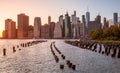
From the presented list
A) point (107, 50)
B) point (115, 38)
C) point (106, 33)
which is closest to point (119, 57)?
point (107, 50)

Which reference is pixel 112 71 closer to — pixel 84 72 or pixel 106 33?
pixel 84 72

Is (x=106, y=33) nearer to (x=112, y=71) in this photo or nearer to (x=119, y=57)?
(x=119, y=57)

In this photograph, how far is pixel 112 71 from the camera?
5081cm

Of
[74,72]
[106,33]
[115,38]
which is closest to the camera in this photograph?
[74,72]

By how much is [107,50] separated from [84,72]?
138 ft

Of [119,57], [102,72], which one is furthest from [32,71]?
[119,57]

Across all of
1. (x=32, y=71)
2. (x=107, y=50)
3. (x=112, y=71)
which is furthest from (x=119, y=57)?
(x=32, y=71)

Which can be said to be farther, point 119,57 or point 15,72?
point 119,57

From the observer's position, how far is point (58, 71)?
50719mm

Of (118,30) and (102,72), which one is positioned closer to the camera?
(102,72)

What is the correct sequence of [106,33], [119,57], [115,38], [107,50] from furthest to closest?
[106,33] → [115,38] → [107,50] → [119,57]

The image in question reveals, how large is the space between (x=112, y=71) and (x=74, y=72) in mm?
6832

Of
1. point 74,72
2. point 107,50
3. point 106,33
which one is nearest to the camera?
point 74,72

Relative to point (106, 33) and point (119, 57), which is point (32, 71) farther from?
point (106, 33)
